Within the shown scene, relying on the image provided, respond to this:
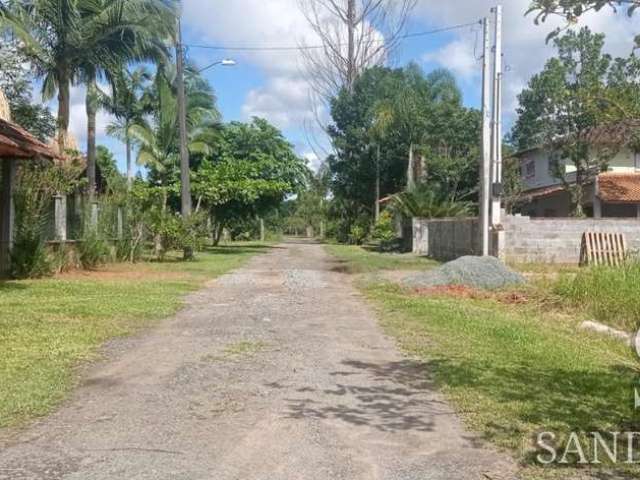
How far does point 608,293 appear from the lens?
13305mm

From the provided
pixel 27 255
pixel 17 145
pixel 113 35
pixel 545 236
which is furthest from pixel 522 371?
pixel 113 35

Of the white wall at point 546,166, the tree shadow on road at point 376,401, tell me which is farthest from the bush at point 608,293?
the white wall at point 546,166

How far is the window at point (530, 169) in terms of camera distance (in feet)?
155

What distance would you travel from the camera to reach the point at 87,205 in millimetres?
22500

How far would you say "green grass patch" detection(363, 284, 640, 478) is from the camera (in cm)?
593

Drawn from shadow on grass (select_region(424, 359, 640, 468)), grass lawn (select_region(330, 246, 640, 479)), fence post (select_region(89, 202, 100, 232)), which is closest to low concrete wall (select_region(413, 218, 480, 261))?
fence post (select_region(89, 202, 100, 232))

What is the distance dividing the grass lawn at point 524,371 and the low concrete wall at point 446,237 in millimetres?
12598

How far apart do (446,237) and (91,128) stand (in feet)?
45.5

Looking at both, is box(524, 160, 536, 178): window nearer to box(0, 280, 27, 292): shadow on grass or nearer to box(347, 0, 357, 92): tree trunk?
box(347, 0, 357, 92): tree trunk

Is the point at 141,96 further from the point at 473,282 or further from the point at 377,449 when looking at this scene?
the point at 377,449

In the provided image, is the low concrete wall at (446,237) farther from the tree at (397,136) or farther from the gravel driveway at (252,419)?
the gravel driveway at (252,419)

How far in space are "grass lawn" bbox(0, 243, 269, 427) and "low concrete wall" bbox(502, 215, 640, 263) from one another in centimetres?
1011

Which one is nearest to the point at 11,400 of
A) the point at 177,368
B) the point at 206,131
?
the point at 177,368

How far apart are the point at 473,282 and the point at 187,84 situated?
30785 mm
